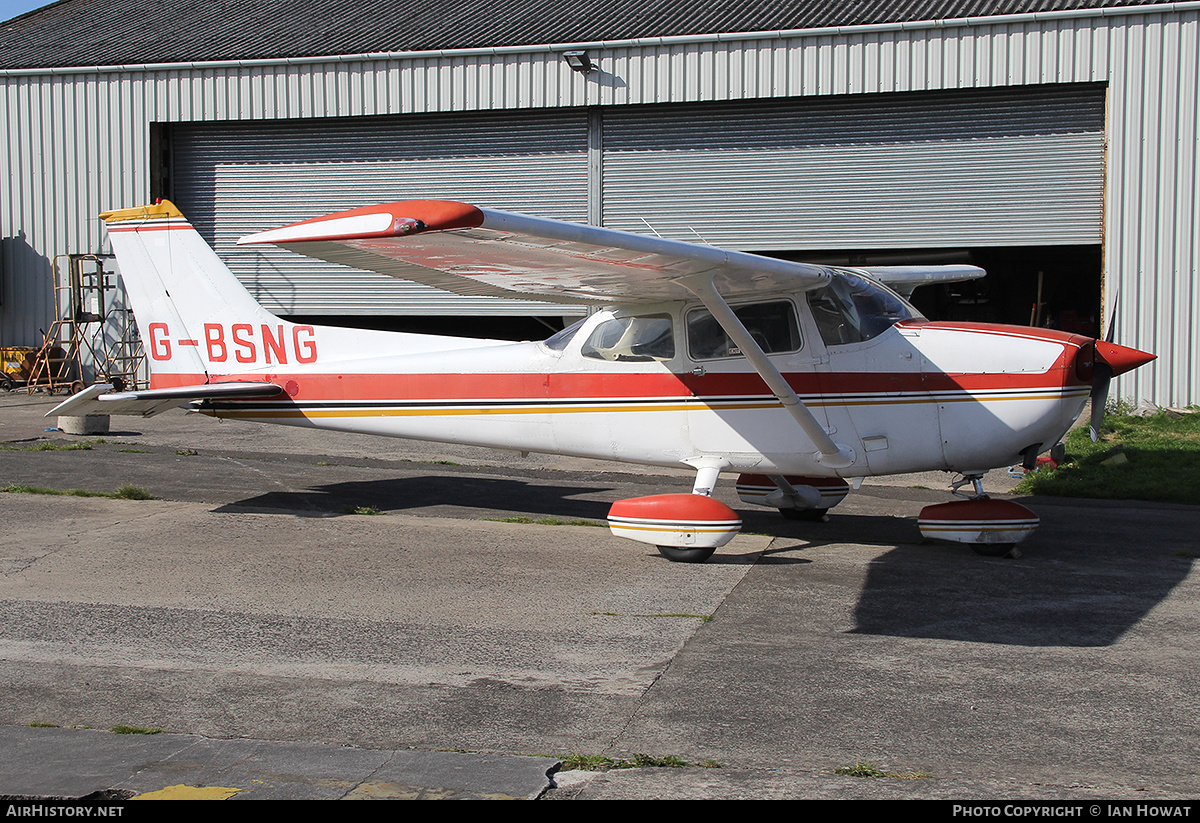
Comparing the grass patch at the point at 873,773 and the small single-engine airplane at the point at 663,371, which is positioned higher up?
the small single-engine airplane at the point at 663,371

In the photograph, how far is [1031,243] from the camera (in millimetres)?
15742

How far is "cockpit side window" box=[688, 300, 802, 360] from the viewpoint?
763 centimetres

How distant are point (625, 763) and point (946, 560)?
4.32m

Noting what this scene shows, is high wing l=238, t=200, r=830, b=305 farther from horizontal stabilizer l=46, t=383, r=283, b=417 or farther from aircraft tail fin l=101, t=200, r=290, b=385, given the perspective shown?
aircraft tail fin l=101, t=200, r=290, b=385

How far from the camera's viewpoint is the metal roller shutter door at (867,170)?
15.4m

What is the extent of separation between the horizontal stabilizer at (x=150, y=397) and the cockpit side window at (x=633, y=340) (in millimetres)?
3054

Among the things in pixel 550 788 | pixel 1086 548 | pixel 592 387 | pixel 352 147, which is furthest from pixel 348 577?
pixel 352 147

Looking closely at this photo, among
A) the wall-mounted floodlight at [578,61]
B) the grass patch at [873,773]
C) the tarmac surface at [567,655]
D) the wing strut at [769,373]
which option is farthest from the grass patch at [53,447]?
the grass patch at [873,773]

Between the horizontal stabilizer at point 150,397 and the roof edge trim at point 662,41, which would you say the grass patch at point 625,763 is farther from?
the roof edge trim at point 662,41

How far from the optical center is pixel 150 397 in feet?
28.0

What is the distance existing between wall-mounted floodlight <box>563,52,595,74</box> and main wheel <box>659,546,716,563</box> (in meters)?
11.5

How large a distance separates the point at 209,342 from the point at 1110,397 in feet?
40.5

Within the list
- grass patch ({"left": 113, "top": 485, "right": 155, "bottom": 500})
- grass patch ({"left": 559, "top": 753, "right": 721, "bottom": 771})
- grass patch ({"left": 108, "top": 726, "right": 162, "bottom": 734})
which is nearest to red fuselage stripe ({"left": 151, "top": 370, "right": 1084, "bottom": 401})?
grass patch ({"left": 113, "top": 485, "right": 155, "bottom": 500})
